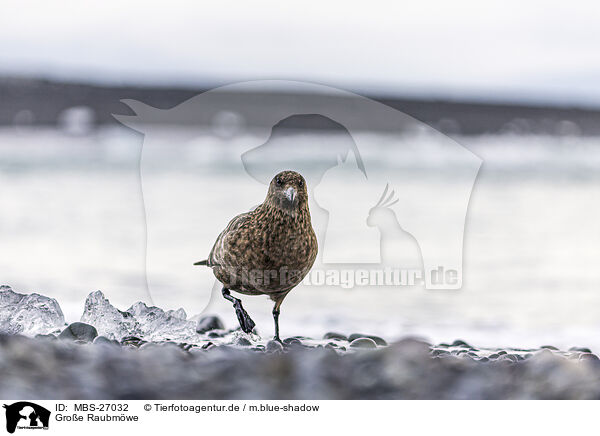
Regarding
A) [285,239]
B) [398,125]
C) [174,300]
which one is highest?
[398,125]

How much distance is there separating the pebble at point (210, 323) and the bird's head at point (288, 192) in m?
0.42

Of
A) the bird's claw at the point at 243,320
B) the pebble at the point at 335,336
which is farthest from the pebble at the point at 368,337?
the bird's claw at the point at 243,320

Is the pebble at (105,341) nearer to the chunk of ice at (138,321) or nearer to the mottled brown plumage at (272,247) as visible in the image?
the chunk of ice at (138,321)

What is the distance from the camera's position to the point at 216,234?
180 cm

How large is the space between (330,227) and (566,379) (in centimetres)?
73

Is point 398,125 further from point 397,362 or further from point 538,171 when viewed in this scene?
point 538,171

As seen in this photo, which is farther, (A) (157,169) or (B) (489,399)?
(A) (157,169)

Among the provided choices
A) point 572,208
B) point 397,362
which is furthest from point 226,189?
point 572,208

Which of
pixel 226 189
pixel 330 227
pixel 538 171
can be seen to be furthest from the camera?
pixel 538 171

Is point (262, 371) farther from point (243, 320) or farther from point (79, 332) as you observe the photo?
point (79, 332)

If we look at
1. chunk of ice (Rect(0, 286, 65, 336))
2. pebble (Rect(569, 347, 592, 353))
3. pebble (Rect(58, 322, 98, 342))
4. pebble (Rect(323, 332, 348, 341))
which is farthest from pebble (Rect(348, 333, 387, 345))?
chunk of ice (Rect(0, 286, 65, 336))

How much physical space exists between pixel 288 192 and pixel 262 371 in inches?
18.2

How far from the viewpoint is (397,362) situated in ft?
4.97

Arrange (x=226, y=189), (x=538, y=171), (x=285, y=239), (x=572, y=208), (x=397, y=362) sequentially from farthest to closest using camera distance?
(x=538, y=171)
(x=572, y=208)
(x=226, y=189)
(x=285, y=239)
(x=397, y=362)
